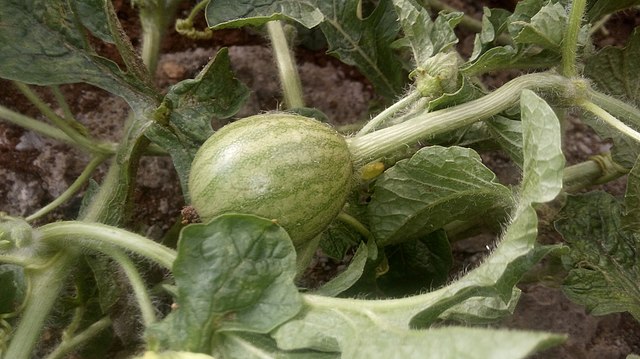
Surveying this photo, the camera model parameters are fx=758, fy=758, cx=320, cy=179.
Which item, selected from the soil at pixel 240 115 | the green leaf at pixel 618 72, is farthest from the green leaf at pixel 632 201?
the soil at pixel 240 115

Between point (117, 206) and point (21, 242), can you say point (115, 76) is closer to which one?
point (117, 206)

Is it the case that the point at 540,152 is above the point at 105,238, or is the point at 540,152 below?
below

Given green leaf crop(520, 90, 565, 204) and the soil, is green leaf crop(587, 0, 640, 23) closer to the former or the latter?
the soil

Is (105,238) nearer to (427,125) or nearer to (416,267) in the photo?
(427,125)

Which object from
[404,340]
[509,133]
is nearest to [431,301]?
[404,340]

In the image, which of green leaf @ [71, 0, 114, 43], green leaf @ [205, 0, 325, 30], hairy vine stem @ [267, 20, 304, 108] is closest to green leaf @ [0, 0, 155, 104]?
green leaf @ [71, 0, 114, 43]

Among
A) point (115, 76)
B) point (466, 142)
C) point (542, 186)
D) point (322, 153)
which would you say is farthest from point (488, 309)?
point (115, 76)

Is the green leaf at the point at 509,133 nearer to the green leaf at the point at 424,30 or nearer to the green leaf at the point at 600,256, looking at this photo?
the green leaf at the point at 424,30
